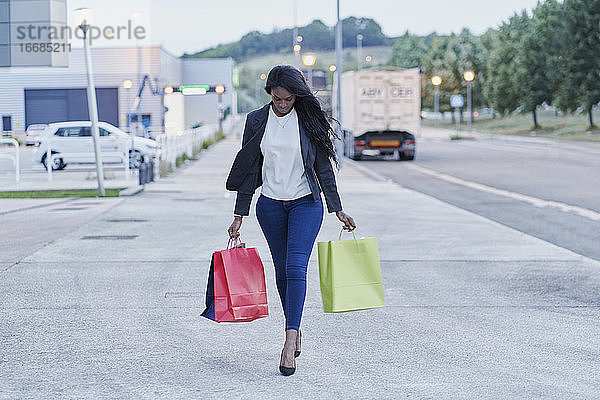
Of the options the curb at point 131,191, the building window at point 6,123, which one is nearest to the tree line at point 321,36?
the building window at point 6,123

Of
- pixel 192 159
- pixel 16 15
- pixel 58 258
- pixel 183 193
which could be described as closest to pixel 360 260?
pixel 58 258

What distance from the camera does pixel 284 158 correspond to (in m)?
5.33

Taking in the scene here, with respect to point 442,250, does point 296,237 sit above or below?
above

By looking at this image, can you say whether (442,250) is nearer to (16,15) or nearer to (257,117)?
(257,117)

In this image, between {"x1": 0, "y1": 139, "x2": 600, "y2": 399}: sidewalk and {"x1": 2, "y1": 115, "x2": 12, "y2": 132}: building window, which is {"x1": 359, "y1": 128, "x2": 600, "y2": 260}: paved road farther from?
{"x1": 2, "y1": 115, "x2": 12, "y2": 132}: building window

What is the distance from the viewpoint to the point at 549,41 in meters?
57.9

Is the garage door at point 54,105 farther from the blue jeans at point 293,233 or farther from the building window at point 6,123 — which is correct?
the blue jeans at point 293,233

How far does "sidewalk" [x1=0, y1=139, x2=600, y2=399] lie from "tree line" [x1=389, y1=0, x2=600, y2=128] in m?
39.5

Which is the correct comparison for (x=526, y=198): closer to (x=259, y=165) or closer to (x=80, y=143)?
(x=259, y=165)

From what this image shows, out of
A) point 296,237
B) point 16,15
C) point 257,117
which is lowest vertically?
point 296,237

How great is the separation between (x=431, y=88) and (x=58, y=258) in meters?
81.2

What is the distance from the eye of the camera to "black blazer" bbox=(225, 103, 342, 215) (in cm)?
533

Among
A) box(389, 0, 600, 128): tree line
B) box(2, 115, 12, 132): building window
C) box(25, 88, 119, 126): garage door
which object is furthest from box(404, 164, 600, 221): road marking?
box(2, 115, 12, 132): building window

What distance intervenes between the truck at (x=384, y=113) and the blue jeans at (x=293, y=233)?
90.2 ft
